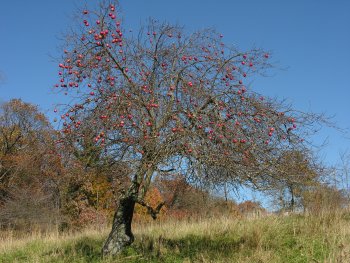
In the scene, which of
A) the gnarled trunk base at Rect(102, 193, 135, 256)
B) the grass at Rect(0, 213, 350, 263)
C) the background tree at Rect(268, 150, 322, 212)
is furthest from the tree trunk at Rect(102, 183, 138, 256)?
the background tree at Rect(268, 150, 322, 212)

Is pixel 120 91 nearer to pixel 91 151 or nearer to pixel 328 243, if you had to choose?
pixel 91 151

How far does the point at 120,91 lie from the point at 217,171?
224 cm

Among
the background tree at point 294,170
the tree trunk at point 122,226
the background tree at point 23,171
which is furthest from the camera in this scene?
the background tree at point 23,171

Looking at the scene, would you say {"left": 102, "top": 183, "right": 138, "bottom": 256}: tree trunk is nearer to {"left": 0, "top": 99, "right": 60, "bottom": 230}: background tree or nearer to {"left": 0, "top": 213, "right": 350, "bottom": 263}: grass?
{"left": 0, "top": 213, "right": 350, "bottom": 263}: grass

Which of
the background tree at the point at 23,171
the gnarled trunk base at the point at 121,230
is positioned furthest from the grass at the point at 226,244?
the background tree at the point at 23,171

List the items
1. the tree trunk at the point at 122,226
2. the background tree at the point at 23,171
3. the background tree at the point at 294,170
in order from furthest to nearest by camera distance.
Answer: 1. the background tree at the point at 23,171
2. the tree trunk at the point at 122,226
3. the background tree at the point at 294,170

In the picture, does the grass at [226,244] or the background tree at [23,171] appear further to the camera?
the background tree at [23,171]

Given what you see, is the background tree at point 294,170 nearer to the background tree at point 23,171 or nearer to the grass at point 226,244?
the grass at point 226,244

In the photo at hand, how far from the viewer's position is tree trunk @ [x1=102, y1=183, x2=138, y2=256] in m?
8.48

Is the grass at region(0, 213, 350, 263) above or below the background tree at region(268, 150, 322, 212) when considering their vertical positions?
below

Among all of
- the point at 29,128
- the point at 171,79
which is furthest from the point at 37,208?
the point at 171,79

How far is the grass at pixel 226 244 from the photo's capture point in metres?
7.37

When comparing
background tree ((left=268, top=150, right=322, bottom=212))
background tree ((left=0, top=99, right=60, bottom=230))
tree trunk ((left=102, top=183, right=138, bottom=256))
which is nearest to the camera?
background tree ((left=268, top=150, right=322, bottom=212))

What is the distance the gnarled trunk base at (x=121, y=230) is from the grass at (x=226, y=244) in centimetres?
18
